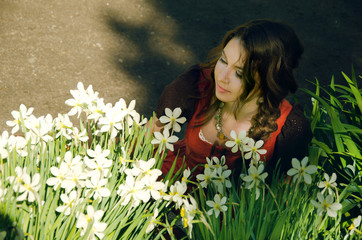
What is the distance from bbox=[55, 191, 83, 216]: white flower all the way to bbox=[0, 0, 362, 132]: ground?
5.07ft

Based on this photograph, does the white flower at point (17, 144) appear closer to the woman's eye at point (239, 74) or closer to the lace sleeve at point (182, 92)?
the lace sleeve at point (182, 92)

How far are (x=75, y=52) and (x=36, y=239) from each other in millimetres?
2099

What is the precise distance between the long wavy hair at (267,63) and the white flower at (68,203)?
0.66 metres

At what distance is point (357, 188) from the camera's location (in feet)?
4.65

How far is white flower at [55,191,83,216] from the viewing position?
1.03 meters

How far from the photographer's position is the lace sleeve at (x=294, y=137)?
152 centimetres

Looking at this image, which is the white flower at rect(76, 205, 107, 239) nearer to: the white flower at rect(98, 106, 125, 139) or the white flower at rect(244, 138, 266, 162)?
the white flower at rect(98, 106, 125, 139)

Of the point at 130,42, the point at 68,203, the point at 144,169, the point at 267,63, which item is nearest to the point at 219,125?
the point at 267,63

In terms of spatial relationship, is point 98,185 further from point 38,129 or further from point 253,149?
point 253,149

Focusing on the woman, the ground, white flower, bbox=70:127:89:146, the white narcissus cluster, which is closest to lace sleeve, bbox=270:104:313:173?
the woman

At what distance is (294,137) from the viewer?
1.52 meters

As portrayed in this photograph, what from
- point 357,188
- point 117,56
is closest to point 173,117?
point 357,188

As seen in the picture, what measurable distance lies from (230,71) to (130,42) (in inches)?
73.2

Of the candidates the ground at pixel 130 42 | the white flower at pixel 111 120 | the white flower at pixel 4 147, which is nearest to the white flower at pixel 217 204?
the white flower at pixel 111 120
